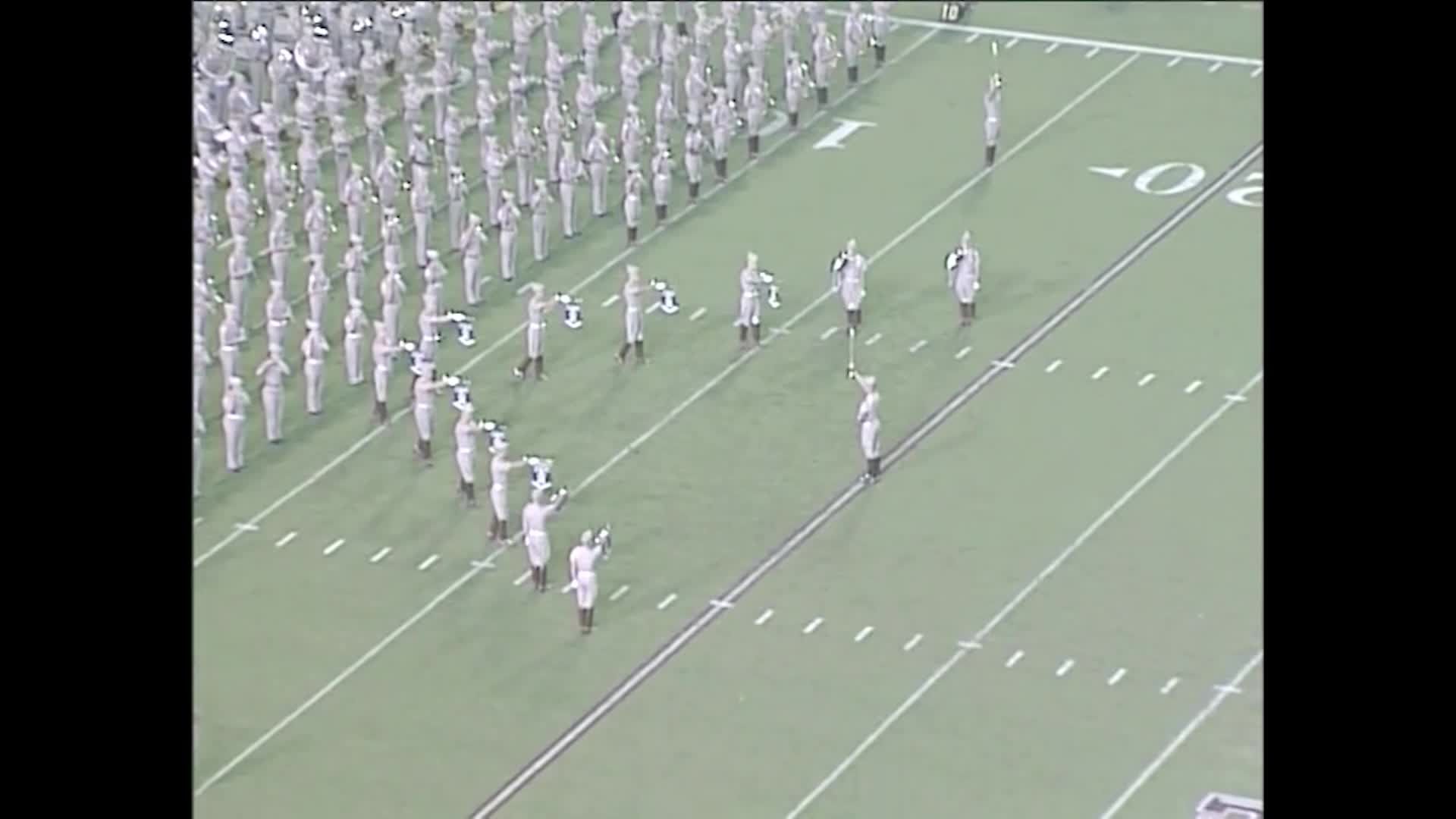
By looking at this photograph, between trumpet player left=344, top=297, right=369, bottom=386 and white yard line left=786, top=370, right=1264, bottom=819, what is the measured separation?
6585 mm

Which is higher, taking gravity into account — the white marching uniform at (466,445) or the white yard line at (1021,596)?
the white marching uniform at (466,445)

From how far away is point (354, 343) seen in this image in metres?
27.5

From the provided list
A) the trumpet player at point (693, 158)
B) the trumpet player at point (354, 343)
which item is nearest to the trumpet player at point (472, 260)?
the trumpet player at point (354, 343)

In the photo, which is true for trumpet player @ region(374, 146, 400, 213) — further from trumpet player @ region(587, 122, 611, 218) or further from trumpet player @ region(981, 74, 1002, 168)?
trumpet player @ region(981, 74, 1002, 168)

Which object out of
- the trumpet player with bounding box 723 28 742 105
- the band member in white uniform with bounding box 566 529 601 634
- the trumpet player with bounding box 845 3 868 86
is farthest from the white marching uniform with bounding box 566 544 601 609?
the trumpet player with bounding box 845 3 868 86

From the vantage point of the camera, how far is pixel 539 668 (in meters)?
22.6

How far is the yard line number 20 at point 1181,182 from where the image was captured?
104ft

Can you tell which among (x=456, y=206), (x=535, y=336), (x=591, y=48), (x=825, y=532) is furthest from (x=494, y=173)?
(x=825, y=532)

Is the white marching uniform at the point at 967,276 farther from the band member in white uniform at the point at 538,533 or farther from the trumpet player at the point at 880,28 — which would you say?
the trumpet player at the point at 880,28

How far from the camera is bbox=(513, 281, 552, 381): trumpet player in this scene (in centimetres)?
2730

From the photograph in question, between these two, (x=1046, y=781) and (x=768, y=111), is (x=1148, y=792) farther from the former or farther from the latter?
(x=768, y=111)

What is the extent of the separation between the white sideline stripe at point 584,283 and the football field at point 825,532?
6cm
